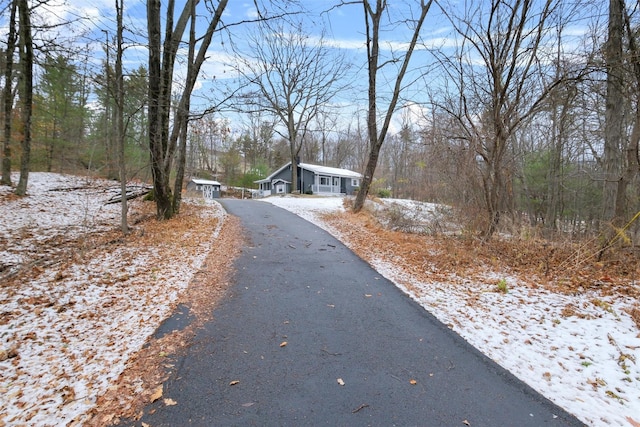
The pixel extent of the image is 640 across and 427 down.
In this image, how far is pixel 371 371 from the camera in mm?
2658

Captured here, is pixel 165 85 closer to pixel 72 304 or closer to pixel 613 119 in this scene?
pixel 72 304

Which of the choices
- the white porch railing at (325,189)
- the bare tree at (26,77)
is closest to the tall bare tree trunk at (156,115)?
the bare tree at (26,77)

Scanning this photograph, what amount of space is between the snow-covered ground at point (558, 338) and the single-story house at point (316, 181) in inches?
999

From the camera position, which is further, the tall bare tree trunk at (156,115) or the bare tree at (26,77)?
the bare tree at (26,77)

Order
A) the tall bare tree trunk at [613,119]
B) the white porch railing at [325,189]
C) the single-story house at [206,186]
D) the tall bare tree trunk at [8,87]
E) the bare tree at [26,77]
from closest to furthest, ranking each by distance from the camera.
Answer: the tall bare tree trunk at [613,119], the bare tree at [26,77], the tall bare tree trunk at [8,87], the white porch railing at [325,189], the single-story house at [206,186]

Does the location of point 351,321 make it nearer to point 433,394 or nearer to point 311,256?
point 433,394

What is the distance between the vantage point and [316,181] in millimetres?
30438

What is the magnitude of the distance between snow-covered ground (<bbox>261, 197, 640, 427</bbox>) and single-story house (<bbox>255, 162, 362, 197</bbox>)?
999 inches

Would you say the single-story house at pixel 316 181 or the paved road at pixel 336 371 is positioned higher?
the single-story house at pixel 316 181

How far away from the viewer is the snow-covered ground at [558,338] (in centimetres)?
236

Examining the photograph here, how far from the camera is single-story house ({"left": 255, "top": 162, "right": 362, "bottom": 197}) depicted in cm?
3053

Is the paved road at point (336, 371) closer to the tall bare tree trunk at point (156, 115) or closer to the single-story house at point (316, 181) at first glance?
the tall bare tree trunk at point (156, 115)

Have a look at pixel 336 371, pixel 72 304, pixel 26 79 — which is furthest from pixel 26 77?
pixel 336 371

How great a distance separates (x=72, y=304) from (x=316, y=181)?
89.1 ft
